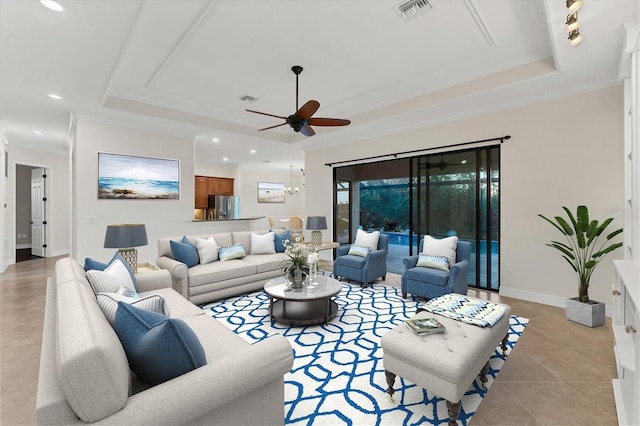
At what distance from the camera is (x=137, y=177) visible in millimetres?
5434

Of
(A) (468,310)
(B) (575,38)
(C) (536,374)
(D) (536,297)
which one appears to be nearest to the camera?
(C) (536,374)

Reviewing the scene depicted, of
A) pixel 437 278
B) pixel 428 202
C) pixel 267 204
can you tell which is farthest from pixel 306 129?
pixel 267 204

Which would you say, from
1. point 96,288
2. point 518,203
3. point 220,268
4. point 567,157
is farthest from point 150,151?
point 567,157

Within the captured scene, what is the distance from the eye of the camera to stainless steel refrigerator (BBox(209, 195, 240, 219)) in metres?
9.94

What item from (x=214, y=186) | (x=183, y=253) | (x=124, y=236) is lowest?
(x=183, y=253)

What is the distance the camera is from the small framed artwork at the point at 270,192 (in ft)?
37.6

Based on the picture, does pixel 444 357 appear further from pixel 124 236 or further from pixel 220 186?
pixel 220 186

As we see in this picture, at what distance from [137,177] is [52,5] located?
3.41 m

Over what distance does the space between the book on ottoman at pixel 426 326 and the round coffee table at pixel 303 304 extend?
1.23m

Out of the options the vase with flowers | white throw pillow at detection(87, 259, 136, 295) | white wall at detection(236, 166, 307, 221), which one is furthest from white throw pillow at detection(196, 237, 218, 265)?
white wall at detection(236, 166, 307, 221)

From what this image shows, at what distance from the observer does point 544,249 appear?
4023 millimetres

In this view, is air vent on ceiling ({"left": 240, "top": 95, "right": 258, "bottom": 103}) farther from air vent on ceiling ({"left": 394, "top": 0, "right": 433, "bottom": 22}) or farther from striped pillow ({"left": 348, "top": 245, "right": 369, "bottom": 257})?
striped pillow ({"left": 348, "top": 245, "right": 369, "bottom": 257})

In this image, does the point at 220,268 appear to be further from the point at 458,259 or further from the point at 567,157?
the point at 567,157

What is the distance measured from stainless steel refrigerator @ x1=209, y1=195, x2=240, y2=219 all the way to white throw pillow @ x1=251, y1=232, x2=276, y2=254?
5178 mm
